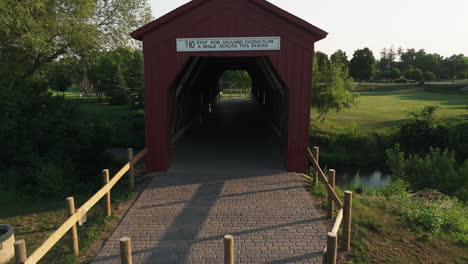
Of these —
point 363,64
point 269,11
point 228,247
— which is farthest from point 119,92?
point 363,64

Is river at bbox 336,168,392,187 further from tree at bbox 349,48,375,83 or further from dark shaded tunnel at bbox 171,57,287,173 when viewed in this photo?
tree at bbox 349,48,375,83

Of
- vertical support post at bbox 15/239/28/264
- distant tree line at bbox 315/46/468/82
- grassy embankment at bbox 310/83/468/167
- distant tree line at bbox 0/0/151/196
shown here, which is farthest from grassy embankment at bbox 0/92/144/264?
distant tree line at bbox 315/46/468/82

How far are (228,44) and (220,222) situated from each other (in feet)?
15.1

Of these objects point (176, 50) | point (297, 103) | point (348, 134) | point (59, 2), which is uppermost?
point (59, 2)

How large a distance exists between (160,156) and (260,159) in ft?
9.79

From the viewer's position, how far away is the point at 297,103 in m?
9.25

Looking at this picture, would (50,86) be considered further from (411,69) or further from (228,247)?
(411,69)

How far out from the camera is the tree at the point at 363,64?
6312 centimetres

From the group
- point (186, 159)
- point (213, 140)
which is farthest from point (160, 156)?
point (213, 140)

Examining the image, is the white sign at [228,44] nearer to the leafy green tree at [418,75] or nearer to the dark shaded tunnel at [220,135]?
the dark shaded tunnel at [220,135]

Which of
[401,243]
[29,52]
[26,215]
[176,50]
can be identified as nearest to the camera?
[401,243]

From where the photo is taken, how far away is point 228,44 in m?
8.96

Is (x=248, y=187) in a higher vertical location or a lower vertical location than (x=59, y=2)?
lower

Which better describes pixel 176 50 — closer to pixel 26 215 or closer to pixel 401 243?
pixel 26 215
